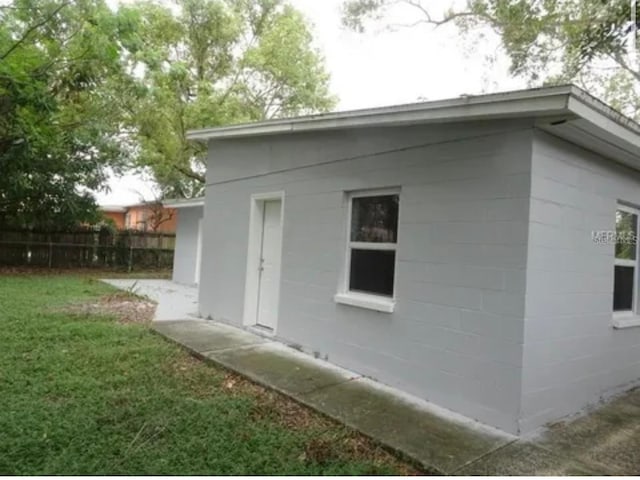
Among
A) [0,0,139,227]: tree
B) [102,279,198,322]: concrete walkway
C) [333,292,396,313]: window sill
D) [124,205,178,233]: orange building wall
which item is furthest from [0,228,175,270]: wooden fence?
[333,292,396,313]: window sill

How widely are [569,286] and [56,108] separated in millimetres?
11540

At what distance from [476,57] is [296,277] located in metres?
8.02

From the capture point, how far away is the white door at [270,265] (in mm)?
6814

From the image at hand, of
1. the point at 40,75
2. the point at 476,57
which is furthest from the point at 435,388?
the point at 40,75

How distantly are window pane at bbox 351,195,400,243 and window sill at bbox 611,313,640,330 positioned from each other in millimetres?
2741

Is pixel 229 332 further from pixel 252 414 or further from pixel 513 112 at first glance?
pixel 513 112

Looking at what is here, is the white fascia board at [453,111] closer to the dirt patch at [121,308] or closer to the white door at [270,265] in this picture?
the white door at [270,265]

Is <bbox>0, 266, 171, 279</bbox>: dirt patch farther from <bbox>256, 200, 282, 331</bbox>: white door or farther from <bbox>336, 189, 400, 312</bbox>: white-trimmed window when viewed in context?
<bbox>336, 189, 400, 312</bbox>: white-trimmed window

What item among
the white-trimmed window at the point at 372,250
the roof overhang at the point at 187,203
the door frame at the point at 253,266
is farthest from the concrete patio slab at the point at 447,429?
the roof overhang at the point at 187,203

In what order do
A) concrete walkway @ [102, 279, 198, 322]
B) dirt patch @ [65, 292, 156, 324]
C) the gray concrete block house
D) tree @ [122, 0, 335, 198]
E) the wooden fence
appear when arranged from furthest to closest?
tree @ [122, 0, 335, 198] → the wooden fence → concrete walkway @ [102, 279, 198, 322] → dirt patch @ [65, 292, 156, 324] → the gray concrete block house

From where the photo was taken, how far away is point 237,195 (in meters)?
7.62

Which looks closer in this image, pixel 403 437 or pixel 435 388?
pixel 403 437

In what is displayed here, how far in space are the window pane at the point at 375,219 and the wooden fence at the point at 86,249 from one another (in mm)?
14072

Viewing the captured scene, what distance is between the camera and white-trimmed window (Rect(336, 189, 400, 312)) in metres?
4.96
